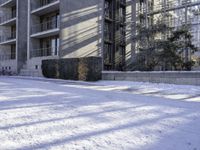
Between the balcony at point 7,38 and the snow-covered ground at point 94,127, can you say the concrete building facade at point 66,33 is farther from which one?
the snow-covered ground at point 94,127

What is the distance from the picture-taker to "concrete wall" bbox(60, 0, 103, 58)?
91.7 feet

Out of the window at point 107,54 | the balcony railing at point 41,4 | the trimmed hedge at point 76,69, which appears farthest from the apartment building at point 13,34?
the trimmed hedge at point 76,69

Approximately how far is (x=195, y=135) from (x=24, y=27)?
1278 inches

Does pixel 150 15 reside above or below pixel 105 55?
above

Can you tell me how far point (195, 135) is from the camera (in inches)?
211

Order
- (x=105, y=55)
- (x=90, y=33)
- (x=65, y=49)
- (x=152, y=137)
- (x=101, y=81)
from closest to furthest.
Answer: (x=152, y=137) < (x=101, y=81) < (x=65, y=49) < (x=90, y=33) < (x=105, y=55)

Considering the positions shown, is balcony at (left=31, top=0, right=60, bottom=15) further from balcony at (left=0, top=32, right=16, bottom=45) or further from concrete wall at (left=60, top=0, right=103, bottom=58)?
balcony at (left=0, top=32, right=16, bottom=45)

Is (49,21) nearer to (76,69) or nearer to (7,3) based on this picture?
(7,3)

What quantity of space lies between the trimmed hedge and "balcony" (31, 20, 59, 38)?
661 centimetres

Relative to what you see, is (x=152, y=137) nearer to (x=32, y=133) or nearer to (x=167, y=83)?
(x=32, y=133)

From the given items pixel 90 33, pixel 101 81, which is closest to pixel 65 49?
pixel 90 33

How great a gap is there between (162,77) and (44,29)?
19854mm

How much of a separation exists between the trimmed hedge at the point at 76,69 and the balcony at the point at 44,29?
6.61 meters

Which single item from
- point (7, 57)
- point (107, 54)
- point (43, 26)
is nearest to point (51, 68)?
point (43, 26)
